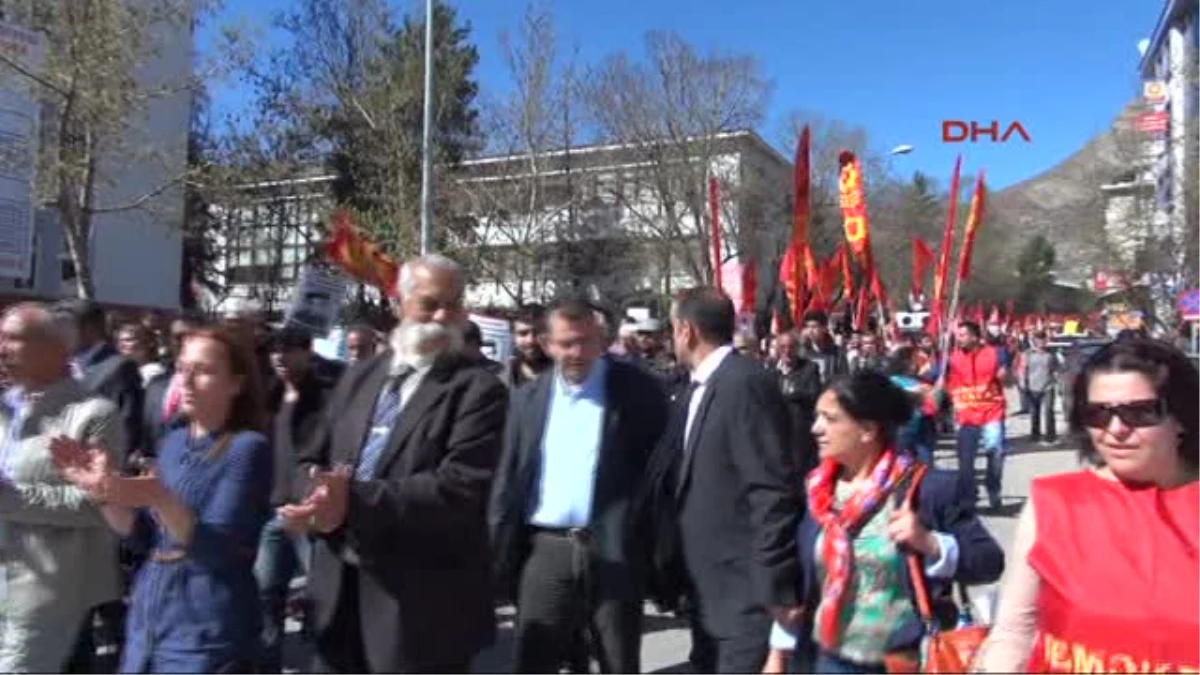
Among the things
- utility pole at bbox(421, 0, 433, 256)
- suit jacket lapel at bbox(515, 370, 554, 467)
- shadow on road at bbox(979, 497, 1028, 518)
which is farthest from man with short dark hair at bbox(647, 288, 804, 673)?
utility pole at bbox(421, 0, 433, 256)

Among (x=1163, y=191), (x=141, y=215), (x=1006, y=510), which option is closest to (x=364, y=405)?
(x=1006, y=510)

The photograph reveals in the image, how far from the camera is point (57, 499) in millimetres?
3568

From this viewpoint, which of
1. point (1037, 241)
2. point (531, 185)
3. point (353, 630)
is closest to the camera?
point (353, 630)

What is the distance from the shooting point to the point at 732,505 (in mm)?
3727

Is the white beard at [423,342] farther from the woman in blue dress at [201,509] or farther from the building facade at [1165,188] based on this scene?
the building facade at [1165,188]

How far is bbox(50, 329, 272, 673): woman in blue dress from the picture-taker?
2924 mm

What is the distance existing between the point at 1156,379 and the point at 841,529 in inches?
39.1

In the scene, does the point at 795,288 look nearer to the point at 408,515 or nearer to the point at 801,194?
the point at 801,194

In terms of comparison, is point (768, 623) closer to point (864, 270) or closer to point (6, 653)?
point (6, 653)

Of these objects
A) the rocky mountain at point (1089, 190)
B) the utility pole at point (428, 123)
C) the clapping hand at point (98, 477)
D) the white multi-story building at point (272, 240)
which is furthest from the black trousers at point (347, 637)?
the rocky mountain at point (1089, 190)

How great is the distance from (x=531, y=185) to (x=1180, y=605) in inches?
1087

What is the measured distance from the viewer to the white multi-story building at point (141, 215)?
56.0 ft

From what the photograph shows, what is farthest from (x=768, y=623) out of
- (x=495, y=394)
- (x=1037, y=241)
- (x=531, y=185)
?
(x=1037, y=241)

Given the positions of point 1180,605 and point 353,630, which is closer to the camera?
point 1180,605
